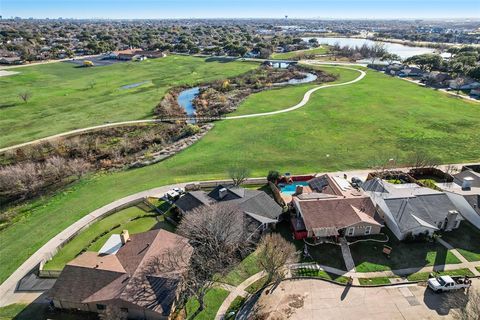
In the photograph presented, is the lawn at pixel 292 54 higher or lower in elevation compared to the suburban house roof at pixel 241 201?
higher

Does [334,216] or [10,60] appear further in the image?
[10,60]

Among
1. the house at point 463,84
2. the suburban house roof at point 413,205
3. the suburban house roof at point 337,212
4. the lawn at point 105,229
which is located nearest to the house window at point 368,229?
the suburban house roof at point 337,212

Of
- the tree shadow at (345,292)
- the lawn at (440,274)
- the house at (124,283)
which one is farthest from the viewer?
the lawn at (440,274)

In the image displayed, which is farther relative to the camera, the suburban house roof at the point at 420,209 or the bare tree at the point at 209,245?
the suburban house roof at the point at 420,209

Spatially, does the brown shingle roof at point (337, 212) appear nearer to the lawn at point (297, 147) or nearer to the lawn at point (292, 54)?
the lawn at point (297, 147)

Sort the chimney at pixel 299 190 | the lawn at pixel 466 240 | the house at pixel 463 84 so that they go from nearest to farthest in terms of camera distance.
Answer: the lawn at pixel 466 240 < the chimney at pixel 299 190 < the house at pixel 463 84

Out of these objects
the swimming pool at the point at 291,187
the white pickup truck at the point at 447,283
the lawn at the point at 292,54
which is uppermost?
the lawn at the point at 292,54

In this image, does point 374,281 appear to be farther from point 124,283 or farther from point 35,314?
point 35,314

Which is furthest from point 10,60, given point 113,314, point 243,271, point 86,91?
point 243,271

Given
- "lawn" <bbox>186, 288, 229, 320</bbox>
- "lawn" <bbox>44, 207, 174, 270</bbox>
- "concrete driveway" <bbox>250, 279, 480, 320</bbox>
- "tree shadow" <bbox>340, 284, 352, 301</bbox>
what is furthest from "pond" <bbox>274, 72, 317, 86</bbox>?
"lawn" <bbox>186, 288, 229, 320</bbox>
